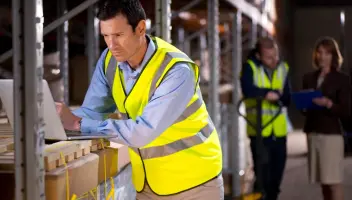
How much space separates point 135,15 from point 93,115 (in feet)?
1.98

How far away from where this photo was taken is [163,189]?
3512 mm

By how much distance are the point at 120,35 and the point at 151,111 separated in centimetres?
33

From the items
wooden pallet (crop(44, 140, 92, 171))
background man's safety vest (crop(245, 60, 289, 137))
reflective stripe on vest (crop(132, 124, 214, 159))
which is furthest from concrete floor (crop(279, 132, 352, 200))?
wooden pallet (crop(44, 140, 92, 171))

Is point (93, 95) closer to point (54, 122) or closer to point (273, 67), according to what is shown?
point (54, 122)

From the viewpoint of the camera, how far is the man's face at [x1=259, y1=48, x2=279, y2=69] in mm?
7536

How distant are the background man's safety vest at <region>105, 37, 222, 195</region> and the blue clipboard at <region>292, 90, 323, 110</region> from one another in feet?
11.1

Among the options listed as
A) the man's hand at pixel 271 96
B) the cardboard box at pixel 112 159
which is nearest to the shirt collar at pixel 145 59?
the cardboard box at pixel 112 159

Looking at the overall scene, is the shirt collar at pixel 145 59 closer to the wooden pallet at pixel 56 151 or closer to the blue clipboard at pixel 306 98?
the wooden pallet at pixel 56 151

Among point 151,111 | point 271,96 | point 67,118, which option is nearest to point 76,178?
point 67,118

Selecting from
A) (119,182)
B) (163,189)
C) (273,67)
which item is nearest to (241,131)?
(273,67)

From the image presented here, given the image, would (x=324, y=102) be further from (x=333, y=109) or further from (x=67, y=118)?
(x=67, y=118)

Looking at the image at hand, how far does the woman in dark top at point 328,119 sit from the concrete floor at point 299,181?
5.17 ft

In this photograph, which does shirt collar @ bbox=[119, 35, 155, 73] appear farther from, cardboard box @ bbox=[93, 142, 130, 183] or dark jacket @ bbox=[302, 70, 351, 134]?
dark jacket @ bbox=[302, 70, 351, 134]

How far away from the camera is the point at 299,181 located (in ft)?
32.5
